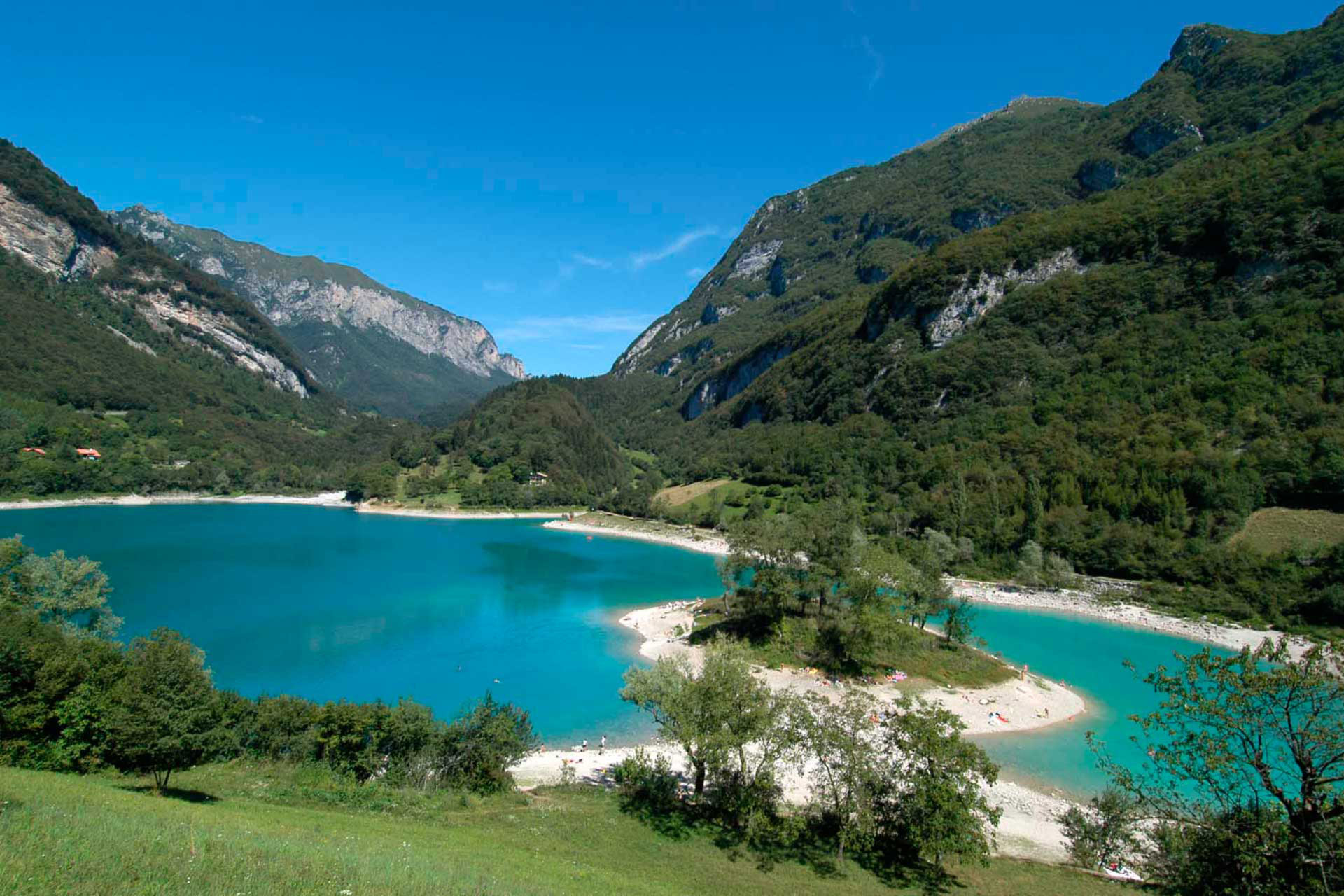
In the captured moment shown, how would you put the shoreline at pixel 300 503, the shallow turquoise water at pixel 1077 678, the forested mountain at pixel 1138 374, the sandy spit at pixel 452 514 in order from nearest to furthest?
the shallow turquoise water at pixel 1077 678 → the forested mountain at pixel 1138 374 → the shoreline at pixel 300 503 → the sandy spit at pixel 452 514

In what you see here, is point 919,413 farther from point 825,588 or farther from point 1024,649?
point 825,588

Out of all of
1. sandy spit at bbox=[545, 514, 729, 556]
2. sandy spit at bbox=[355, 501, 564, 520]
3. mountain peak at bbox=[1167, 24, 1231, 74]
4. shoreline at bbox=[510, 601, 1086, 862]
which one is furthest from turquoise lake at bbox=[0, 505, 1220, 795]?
mountain peak at bbox=[1167, 24, 1231, 74]

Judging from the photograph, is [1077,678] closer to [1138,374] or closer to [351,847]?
[351,847]

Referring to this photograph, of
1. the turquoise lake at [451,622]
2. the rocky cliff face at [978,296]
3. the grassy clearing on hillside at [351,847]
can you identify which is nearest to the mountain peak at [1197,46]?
the rocky cliff face at [978,296]

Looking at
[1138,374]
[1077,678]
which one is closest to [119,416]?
[1077,678]

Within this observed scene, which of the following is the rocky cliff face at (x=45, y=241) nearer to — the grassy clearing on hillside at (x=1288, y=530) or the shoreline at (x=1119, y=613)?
the shoreline at (x=1119, y=613)

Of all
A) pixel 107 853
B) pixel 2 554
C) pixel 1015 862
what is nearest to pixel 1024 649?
pixel 1015 862
